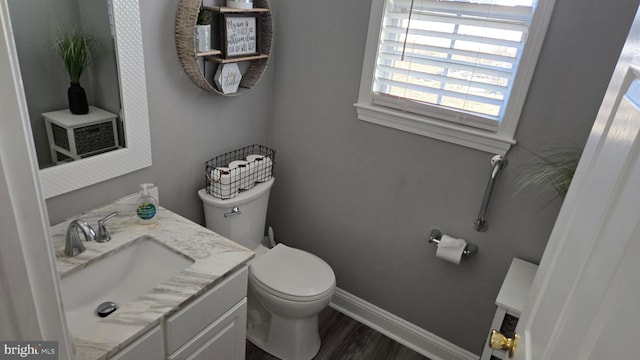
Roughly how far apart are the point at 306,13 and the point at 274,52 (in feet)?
0.91

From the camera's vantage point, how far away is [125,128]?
1.54 meters

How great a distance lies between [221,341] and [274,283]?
1.37 feet

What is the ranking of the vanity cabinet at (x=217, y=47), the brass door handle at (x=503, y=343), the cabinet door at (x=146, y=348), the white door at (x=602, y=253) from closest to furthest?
the white door at (x=602, y=253) < the brass door handle at (x=503, y=343) < the cabinet door at (x=146, y=348) < the vanity cabinet at (x=217, y=47)

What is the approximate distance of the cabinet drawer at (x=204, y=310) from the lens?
1.24 meters

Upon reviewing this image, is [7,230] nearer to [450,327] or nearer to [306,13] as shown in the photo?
[306,13]

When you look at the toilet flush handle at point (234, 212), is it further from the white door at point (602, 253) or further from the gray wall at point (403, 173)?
the white door at point (602, 253)

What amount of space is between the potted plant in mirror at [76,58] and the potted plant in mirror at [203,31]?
390 millimetres

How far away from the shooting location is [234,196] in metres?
1.90

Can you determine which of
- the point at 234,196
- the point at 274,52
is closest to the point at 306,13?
the point at 274,52

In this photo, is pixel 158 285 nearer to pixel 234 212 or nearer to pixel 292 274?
pixel 234 212

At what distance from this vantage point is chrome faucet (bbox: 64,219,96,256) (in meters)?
1.33

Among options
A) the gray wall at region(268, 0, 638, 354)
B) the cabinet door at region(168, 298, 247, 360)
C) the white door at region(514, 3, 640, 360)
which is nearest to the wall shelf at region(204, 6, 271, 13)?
the gray wall at region(268, 0, 638, 354)

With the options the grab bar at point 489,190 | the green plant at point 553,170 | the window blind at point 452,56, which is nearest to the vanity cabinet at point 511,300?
the grab bar at point 489,190

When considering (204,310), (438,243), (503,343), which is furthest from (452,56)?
(204,310)
